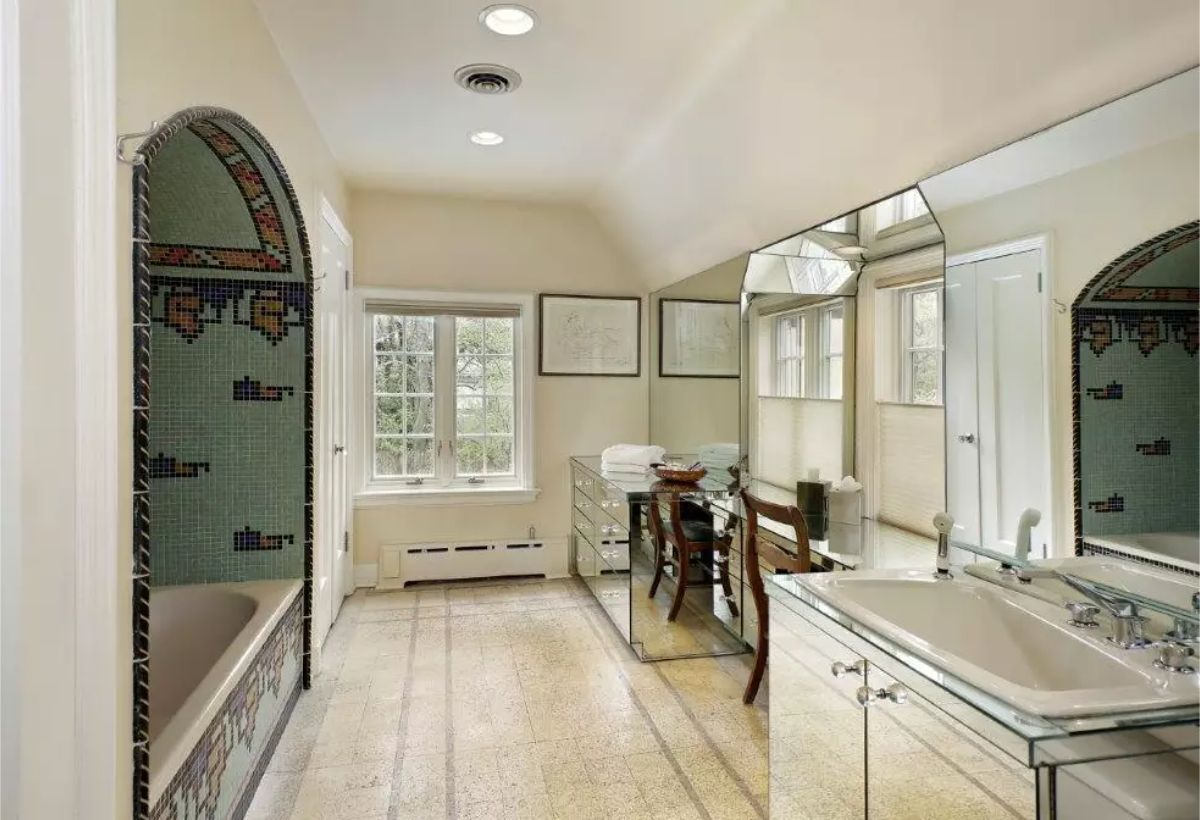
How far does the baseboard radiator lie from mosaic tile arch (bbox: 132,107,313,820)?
132 centimetres

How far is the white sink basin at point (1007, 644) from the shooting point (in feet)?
3.37

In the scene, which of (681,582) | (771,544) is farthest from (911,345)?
(681,582)

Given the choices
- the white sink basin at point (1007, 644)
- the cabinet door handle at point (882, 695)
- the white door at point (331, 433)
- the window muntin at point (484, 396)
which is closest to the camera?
the white sink basin at point (1007, 644)

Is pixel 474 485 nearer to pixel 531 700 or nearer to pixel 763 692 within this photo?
pixel 531 700

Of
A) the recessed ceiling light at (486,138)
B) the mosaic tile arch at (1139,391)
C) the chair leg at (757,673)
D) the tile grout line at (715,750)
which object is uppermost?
the recessed ceiling light at (486,138)

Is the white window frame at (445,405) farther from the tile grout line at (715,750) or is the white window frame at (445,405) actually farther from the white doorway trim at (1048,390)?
the white doorway trim at (1048,390)

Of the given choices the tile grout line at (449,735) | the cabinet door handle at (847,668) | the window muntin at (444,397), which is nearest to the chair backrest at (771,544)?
the cabinet door handle at (847,668)

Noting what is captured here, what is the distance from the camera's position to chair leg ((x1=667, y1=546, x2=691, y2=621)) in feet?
10.4

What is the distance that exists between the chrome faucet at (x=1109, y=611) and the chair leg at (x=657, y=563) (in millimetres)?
1814

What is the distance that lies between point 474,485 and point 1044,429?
3.25 m

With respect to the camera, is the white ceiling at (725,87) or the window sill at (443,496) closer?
the white ceiling at (725,87)

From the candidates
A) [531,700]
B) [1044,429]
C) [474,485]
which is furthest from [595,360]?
[1044,429]

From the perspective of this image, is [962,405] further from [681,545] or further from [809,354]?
[681,545]

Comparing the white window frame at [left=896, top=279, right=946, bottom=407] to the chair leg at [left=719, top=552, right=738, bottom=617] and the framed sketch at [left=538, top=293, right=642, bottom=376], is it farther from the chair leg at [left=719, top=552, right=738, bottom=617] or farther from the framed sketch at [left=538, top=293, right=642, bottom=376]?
the framed sketch at [left=538, top=293, right=642, bottom=376]
